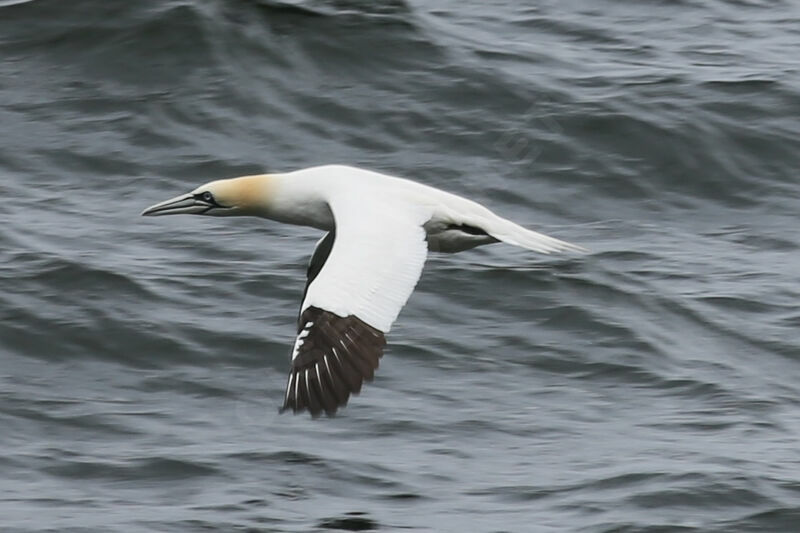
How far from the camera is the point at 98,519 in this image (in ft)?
24.8

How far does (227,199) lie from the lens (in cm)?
895

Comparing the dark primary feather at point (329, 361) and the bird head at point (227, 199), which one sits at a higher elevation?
the bird head at point (227, 199)

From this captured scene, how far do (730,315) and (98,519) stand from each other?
4.55 metres

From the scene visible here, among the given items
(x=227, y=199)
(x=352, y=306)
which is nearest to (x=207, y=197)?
(x=227, y=199)

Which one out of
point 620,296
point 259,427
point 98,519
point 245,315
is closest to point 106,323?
point 245,315

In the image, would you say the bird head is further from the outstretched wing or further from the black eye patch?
the outstretched wing

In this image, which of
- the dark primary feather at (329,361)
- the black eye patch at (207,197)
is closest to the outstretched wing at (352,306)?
the dark primary feather at (329,361)

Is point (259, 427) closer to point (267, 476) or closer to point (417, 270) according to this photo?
point (267, 476)

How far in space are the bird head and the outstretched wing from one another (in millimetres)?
781

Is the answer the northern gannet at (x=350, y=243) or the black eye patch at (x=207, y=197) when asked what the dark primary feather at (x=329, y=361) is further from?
the black eye patch at (x=207, y=197)

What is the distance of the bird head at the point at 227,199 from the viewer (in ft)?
28.8

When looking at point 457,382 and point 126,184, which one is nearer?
point 457,382

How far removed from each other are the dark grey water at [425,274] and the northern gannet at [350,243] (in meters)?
0.88

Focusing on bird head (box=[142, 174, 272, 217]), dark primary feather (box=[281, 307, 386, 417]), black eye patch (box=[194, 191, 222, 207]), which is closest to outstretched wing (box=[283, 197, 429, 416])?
dark primary feather (box=[281, 307, 386, 417])
